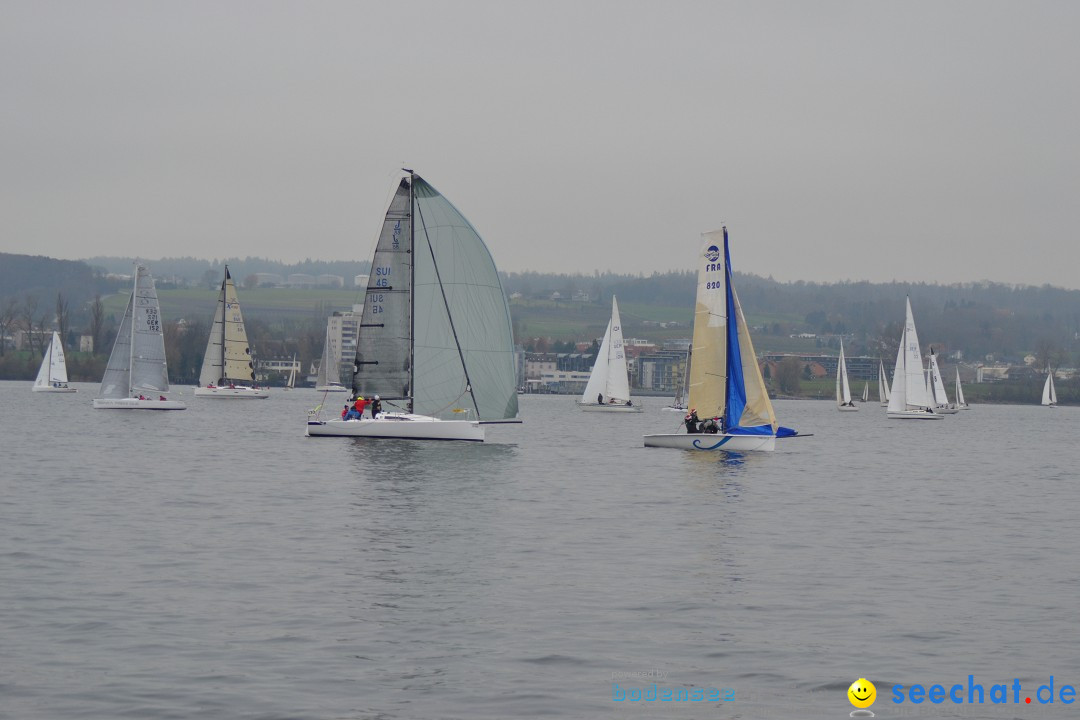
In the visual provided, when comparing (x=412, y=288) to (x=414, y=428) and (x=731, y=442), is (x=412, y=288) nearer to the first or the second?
(x=414, y=428)

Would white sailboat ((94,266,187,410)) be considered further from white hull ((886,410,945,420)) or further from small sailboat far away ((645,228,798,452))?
white hull ((886,410,945,420))

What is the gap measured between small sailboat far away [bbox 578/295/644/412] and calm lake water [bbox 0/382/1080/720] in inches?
2529

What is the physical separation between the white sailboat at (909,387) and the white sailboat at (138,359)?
162 feet

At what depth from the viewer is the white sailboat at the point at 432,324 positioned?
4253 centimetres

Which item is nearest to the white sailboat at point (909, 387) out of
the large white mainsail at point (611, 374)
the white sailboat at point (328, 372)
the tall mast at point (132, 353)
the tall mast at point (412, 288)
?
the large white mainsail at point (611, 374)

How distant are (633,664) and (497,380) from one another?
30296mm

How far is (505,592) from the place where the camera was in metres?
16.3

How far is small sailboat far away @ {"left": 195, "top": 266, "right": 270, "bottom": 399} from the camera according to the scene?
91.6m

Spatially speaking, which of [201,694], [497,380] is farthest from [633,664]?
[497,380]

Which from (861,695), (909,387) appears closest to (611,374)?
(909,387)

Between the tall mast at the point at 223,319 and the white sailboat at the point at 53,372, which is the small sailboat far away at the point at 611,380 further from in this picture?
the white sailboat at the point at 53,372

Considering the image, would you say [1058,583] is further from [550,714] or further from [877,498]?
[877,498]

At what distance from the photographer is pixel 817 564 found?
19.5 metres

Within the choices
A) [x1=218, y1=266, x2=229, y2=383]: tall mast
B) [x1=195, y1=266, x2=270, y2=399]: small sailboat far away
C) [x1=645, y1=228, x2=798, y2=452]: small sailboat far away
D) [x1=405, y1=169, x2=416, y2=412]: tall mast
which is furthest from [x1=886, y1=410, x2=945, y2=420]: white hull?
[x1=405, y1=169, x2=416, y2=412]: tall mast
